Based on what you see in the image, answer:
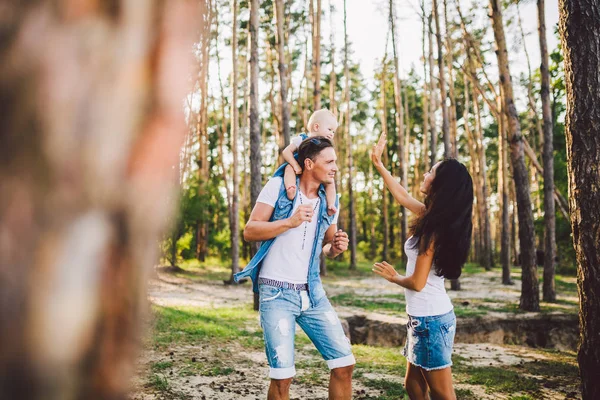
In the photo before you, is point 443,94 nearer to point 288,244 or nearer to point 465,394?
point 465,394

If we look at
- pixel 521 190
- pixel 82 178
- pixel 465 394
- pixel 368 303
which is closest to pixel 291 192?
pixel 82 178

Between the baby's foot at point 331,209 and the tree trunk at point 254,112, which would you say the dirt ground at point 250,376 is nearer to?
the baby's foot at point 331,209

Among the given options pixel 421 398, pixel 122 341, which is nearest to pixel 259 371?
pixel 421 398

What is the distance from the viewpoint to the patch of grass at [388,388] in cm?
A: 449

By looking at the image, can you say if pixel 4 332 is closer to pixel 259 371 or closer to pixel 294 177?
pixel 294 177

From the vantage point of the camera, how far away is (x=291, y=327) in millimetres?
2803

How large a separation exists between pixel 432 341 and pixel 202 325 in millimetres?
5716

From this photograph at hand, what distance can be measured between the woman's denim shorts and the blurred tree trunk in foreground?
2.57 metres

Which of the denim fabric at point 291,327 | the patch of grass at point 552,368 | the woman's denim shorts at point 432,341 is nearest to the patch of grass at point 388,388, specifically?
the woman's denim shorts at point 432,341

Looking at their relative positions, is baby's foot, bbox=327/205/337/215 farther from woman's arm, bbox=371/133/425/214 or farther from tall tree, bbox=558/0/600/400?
tall tree, bbox=558/0/600/400

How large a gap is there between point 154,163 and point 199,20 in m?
0.22

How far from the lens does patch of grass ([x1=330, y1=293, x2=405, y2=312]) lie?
991cm

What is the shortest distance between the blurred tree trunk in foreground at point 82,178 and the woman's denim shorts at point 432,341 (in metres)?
2.57

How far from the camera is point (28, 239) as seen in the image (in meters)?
0.49
